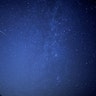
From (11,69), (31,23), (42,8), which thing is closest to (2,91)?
(11,69)

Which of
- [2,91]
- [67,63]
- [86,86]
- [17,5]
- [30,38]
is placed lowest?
[2,91]

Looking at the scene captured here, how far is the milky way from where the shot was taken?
3.02ft

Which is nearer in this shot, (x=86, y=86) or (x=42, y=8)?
(x=42, y=8)

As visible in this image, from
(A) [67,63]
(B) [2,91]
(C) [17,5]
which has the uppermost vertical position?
(C) [17,5]

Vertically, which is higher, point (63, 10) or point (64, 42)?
point (63, 10)

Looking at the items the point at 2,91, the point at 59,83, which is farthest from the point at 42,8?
the point at 2,91

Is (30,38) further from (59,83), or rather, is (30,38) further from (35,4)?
(59,83)

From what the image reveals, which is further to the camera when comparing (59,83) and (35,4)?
(59,83)

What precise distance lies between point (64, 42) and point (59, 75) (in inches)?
8.2

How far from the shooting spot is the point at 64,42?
97 cm

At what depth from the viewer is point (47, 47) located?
0.98 m

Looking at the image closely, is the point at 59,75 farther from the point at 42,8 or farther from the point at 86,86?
the point at 42,8

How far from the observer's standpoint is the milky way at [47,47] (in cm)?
92

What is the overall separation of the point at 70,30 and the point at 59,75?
28cm
